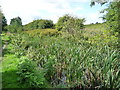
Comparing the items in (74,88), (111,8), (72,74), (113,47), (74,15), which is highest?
(74,15)

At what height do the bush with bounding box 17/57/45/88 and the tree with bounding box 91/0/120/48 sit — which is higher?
the tree with bounding box 91/0/120/48

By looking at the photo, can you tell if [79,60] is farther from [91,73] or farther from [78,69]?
[91,73]

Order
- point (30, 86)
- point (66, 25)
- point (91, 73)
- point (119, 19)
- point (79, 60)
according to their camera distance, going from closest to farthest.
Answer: point (91, 73) → point (30, 86) → point (79, 60) → point (119, 19) → point (66, 25)

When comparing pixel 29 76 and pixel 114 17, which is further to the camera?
pixel 114 17

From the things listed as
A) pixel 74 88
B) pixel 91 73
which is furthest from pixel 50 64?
pixel 91 73

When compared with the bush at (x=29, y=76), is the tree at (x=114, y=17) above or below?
above

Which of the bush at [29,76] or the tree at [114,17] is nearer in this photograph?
the bush at [29,76]

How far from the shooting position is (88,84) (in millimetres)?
4516

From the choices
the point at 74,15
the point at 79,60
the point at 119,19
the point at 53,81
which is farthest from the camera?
the point at 74,15

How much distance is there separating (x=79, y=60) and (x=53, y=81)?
126 centimetres

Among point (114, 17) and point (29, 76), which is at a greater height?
point (114, 17)

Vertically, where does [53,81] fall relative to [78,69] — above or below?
below

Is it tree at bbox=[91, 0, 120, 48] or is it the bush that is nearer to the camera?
the bush

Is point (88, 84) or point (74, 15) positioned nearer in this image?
point (88, 84)
